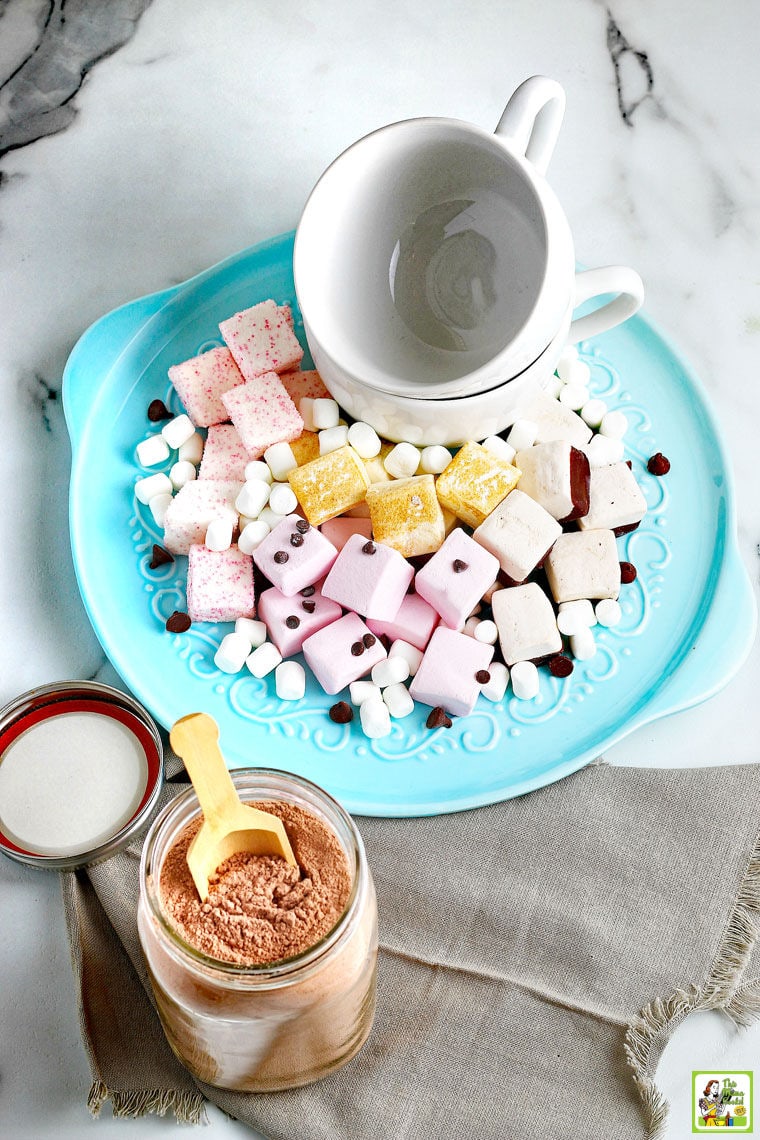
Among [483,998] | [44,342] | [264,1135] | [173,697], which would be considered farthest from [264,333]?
[264,1135]

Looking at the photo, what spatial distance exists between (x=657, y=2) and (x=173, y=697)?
159 cm

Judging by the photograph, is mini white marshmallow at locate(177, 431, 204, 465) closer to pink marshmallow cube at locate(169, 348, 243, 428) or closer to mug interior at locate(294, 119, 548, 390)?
pink marshmallow cube at locate(169, 348, 243, 428)

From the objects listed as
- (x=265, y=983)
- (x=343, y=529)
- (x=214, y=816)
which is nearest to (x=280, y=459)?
(x=343, y=529)

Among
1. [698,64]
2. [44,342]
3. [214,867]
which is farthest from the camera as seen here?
[698,64]

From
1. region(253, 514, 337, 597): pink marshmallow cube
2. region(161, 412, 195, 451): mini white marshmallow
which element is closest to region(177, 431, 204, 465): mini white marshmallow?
region(161, 412, 195, 451): mini white marshmallow

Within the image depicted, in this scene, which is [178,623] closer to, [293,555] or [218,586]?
[218,586]

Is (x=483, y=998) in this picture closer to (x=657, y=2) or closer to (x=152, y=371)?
(x=152, y=371)

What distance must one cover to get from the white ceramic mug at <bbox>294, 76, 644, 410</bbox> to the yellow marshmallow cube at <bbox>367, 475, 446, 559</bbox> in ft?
0.49

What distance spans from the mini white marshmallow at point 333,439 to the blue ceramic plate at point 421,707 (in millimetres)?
280

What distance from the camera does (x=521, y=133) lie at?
1.47m

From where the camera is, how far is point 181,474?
5.32ft

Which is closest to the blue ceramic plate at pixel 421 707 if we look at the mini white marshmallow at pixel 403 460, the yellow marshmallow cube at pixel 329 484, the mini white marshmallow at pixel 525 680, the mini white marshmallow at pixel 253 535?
the mini white marshmallow at pixel 525 680

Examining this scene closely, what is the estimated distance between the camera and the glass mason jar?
988 millimetres

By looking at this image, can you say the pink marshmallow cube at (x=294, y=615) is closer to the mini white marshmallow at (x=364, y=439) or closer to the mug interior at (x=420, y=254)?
the mini white marshmallow at (x=364, y=439)
